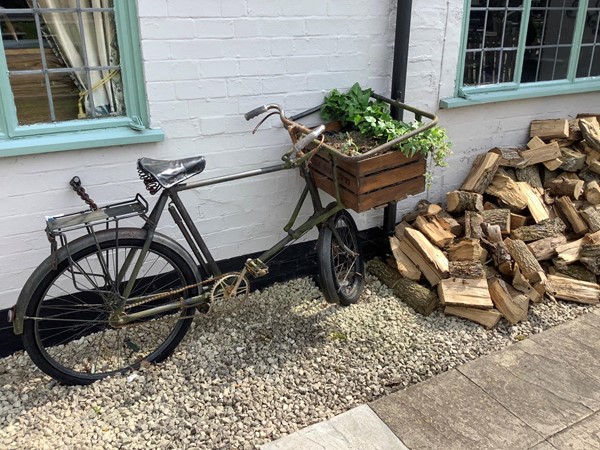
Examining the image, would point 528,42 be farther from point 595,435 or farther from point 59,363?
point 59,363

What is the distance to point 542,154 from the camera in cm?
440

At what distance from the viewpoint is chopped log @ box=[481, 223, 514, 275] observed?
3.75m

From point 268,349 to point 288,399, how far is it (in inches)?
17.1

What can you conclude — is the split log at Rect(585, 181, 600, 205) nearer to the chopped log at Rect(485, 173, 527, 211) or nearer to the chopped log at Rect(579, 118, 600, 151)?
the chopped log at Rect(579, 118, 600, 151)

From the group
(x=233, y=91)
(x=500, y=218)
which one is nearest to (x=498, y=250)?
(x=500, y=218)

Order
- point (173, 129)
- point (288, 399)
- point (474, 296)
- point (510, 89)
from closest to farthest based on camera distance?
point (288, 399) < point (173, 129) < point (474, 296) < point (510, 89)

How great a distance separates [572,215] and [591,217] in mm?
124

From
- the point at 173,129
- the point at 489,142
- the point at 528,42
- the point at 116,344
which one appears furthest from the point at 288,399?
the point at 528,42

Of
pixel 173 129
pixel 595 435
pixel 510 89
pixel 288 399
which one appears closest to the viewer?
pixel 595 435

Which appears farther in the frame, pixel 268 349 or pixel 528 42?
pixel 528 42

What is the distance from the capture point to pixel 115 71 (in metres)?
3.10

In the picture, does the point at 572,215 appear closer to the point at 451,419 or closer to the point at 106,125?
the point at 451,419

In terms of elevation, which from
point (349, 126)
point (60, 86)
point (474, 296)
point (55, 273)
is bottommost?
point (474, 296)

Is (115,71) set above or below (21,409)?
above
